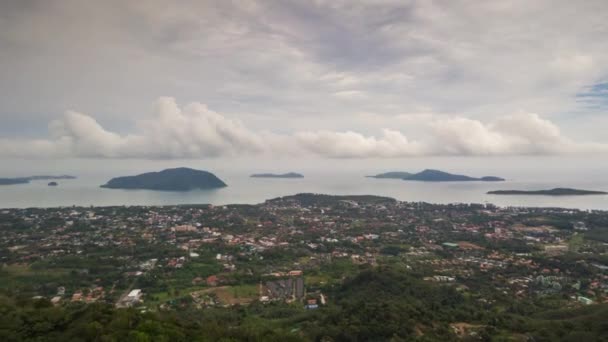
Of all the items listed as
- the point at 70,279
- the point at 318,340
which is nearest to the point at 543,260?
the point at 318,340

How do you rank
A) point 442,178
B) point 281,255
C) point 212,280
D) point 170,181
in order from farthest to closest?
point 442,178, point 170,181, point 281,255, point 212,280

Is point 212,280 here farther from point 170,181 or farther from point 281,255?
point 170,181

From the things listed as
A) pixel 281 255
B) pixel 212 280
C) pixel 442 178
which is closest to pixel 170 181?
pixel 281 255

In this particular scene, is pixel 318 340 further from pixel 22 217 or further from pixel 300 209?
pixel 22 217

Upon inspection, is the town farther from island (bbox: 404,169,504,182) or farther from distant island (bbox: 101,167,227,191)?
island (bbox: 404,169,504,182)

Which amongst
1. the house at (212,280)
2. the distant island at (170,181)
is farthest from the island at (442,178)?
the house at (212,280)
